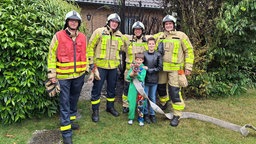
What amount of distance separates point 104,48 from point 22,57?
144 centimetres

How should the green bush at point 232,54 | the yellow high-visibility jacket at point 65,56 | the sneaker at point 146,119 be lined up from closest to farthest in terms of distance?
the yellow high-visibility jacket at point 65,56 < the sneaker at point 146,119 < the green bush at point 232,54

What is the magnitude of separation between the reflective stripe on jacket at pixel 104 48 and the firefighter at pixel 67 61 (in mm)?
618

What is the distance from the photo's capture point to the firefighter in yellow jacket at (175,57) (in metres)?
4.49

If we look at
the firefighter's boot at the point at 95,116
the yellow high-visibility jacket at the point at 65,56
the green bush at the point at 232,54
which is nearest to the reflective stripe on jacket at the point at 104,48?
the yellow high-visibility jacket at the point at 65,56

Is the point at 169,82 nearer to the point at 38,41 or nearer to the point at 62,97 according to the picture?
the point at 62,97

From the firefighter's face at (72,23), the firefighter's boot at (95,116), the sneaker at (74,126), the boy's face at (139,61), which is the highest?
the firefighter's face at (72,23)

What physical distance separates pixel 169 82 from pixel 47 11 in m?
2.69

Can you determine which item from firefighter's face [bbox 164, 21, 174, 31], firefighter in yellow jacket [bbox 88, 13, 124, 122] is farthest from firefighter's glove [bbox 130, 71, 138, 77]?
firefighter's face [bbox 164, 21, 174, 31]

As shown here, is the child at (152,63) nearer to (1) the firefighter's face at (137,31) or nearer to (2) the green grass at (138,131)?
(1) the firefighter's face at (137,31)

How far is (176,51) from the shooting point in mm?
4484

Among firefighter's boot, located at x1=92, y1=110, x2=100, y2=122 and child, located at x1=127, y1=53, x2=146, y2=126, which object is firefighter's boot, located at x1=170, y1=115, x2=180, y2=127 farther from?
firefighter's boot, located at x1=92, y1=110, x2=100, y2=122

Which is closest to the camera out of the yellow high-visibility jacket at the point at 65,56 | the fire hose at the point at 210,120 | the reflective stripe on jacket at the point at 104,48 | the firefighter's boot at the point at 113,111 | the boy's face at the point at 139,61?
the yellow high-visibility jacket at the point at 65,56

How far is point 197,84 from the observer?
242 inches

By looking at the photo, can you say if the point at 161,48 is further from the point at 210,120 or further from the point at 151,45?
the point at 210,120
